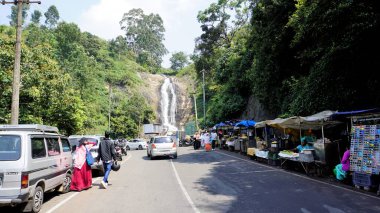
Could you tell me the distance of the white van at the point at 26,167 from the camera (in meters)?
6.75

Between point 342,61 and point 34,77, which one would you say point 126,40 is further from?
point 342,61

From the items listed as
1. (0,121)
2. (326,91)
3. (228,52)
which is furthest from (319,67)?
(228,52)

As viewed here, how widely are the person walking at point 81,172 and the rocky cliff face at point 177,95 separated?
6744 centimetres

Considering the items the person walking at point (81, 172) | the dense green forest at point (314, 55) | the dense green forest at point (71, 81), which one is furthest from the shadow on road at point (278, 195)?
the dense green forest at point (71, 81)

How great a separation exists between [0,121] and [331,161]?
17.9 m

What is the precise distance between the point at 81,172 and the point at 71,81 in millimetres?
31536

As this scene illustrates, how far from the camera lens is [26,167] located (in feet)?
22.9

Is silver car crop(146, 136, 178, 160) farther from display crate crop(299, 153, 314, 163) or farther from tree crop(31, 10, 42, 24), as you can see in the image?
tree crop(31, 10, 42, 24)

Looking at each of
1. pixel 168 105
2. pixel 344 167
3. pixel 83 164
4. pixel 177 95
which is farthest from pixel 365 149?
pixel 177 95

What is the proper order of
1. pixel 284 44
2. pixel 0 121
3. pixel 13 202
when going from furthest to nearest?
pixel 284 44 < pixel 0 121 < pixel 13 202

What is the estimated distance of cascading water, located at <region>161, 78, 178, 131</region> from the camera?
80000 millimetres

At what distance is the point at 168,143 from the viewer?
22.5m

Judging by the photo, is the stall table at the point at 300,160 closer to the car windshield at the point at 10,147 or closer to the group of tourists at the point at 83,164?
the group of tourists at the point at 83,164

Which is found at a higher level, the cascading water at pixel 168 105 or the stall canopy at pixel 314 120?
the cascading water at pixel 168 105
